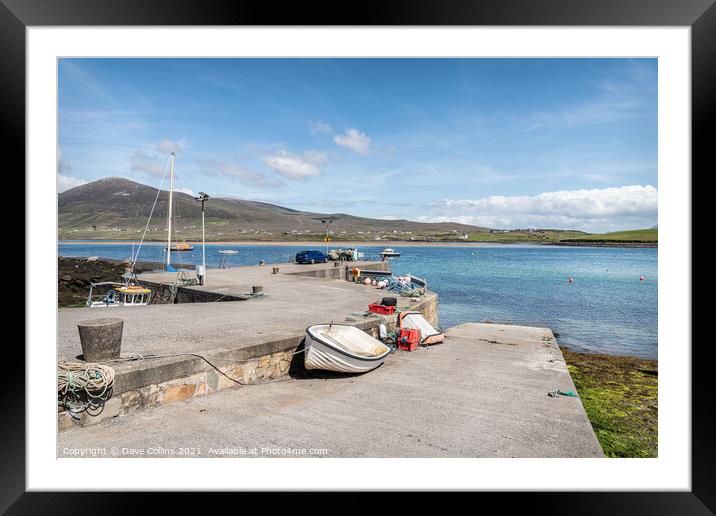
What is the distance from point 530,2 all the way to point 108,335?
4.92 m

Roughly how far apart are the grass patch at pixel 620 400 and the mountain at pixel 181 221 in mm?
60240

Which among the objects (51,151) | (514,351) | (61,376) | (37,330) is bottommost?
(514,351)

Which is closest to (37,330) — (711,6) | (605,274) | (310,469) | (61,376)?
(61,376)

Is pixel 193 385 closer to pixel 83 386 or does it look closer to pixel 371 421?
pixel 83 386

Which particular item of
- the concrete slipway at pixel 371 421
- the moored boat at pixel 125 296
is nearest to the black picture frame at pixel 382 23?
the concrete slipway at pixel 371 421

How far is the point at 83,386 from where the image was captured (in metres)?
3.64

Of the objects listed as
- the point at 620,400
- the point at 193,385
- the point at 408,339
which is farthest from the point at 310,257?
the point at 193,385

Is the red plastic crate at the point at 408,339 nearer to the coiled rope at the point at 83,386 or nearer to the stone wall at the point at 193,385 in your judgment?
the stone wall at the point at 193,385

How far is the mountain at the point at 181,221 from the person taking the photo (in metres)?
92.6

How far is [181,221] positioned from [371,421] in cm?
12733

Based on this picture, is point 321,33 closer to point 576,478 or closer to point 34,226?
point 34,226

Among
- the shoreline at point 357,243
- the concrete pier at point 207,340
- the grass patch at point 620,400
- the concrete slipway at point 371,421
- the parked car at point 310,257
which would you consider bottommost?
the grass patch at point 620,400

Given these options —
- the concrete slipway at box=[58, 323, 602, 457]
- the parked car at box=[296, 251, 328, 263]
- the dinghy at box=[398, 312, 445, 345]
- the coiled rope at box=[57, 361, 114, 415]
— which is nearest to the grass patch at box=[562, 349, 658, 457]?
the concrete slipway at box=[58, 323, 602, 457]

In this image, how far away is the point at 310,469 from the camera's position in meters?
3.18
